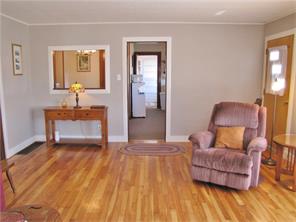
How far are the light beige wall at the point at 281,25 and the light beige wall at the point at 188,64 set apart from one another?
19cm

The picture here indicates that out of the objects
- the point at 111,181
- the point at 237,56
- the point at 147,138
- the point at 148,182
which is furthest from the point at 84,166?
the point at 237,56

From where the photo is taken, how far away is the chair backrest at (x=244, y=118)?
3639 millimetres

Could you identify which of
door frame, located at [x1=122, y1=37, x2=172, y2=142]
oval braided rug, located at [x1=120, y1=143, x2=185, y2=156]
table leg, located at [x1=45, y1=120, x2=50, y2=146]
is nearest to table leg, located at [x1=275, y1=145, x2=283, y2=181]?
oval braided rug, located at [x1=120, y1=143, x2=185, y2=156]

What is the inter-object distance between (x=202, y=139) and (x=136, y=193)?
1106 millimetres

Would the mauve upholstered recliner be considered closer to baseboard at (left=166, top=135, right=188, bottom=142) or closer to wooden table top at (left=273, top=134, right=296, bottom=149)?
wooden table top at (left=273, top=134, right=296, bottom=149)

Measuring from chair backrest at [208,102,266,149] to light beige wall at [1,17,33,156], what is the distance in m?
3.37

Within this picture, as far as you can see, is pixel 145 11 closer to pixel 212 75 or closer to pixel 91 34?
pixel 91 34

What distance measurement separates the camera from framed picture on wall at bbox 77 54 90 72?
7.66 metres

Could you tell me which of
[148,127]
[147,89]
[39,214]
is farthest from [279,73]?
[147,89]

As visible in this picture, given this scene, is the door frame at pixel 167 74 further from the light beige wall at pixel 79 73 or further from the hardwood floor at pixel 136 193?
the light beige wall at pixel 79 73

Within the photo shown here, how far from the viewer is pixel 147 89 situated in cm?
1109

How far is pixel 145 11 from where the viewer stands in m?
4.26

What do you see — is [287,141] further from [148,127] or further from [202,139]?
[148,127]

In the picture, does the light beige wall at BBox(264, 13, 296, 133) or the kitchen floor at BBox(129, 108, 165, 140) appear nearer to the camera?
the light beige wall at BBox(264, 13, 296, 133)
